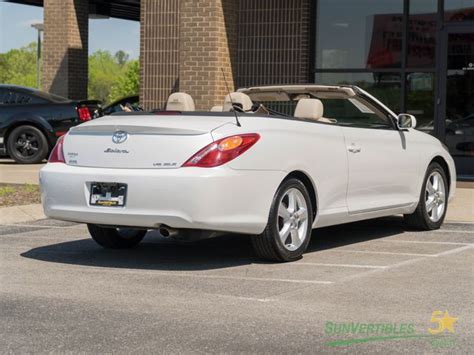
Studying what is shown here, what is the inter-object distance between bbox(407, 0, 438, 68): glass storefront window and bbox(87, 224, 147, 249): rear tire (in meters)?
8.65

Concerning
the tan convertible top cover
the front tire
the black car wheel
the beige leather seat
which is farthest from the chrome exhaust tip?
the black car wheel

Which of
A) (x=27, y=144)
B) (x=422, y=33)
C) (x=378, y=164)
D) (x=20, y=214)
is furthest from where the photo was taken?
(x=27, y=144)

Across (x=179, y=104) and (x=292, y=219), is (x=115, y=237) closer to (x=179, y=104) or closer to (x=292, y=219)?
(x=179, y=104)

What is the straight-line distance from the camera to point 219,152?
7.78m

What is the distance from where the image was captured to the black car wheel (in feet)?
64.4

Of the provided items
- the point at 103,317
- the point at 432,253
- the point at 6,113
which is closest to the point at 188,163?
the point at 103,317

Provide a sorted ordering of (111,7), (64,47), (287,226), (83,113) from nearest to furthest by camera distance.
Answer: (287,226) < (83,113) < (64,47) < (111,7)

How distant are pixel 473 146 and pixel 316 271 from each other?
9277 mm

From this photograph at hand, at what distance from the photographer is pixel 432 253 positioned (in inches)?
356

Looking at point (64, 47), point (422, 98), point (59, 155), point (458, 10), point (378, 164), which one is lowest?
point (378, 164)

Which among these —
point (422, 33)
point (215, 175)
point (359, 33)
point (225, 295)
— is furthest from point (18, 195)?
point (422, 33)

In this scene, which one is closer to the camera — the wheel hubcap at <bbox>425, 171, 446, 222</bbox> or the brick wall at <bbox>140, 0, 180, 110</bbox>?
the wheel hubcap at <bbox>425, 171, 446, 222</bbox>

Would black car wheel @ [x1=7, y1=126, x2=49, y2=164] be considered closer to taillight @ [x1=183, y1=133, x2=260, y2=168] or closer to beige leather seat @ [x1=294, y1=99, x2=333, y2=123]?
beige leather seat @ [x1=294, y1=99, x2=333, y2=123]

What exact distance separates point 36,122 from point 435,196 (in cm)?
1086
